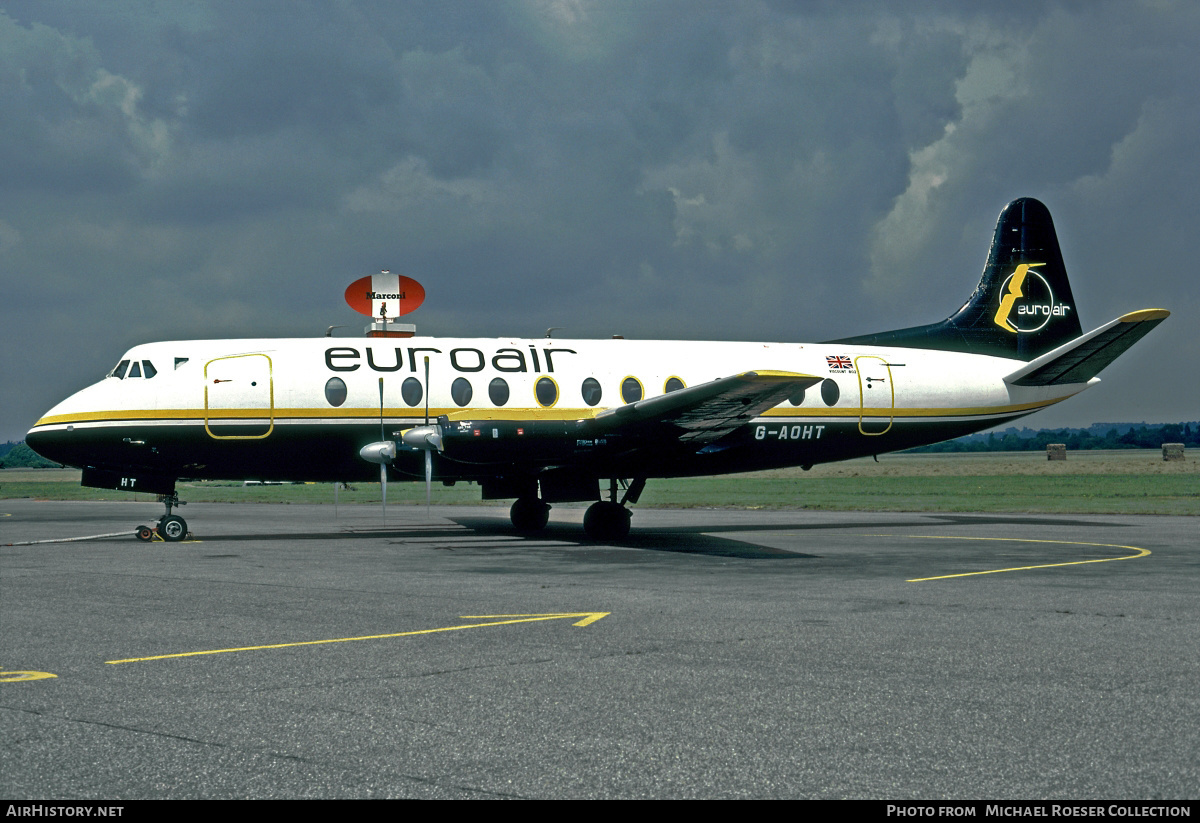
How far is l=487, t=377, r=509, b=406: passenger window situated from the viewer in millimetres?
24281

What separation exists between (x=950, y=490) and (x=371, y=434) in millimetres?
33175

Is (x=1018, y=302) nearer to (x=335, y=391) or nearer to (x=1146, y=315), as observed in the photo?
(x=1146, y=315)

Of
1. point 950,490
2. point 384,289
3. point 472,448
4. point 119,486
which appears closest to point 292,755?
point 472,448

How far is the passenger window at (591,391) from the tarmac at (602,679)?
7.46 meters

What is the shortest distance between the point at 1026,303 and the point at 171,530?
2368 centimetres

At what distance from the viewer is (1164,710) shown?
23.2 ft

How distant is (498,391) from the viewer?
24328 mm

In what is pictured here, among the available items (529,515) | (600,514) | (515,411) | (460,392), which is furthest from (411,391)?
(600,514)

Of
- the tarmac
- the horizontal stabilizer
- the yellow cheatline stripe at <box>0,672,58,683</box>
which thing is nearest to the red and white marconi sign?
the tarmac

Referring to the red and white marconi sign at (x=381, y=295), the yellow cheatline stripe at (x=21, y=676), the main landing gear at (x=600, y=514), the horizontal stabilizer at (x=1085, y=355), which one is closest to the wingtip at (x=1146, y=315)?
the horizontal stabilizer at (x=1085, y=355)

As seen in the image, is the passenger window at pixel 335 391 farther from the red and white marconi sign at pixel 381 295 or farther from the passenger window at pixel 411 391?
the red and white marconi sign at pixel 381 295

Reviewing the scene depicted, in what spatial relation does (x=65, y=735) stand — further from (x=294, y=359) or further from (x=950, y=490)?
(x=950, y=490)

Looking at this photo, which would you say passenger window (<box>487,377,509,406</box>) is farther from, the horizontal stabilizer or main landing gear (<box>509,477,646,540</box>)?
the horizontal stabilizer

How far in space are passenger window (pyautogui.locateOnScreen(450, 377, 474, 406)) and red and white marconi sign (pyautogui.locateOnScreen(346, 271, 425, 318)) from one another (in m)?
4.96
